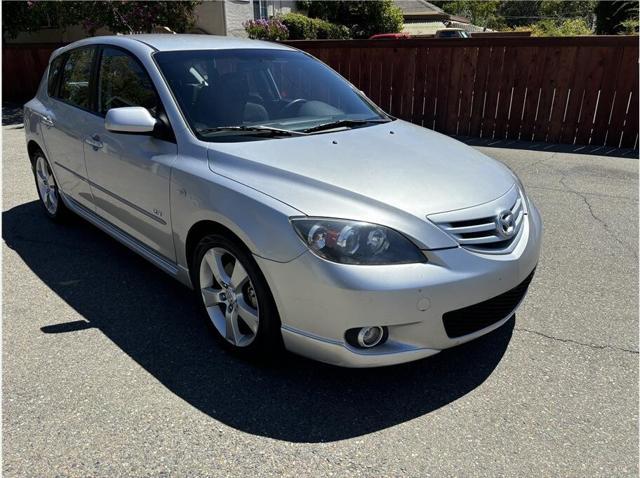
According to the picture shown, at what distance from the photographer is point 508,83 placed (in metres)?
8.85

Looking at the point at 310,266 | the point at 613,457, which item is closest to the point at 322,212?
the point at 310,266

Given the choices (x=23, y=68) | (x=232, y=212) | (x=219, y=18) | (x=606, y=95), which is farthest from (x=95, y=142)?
(x=219, y=18)

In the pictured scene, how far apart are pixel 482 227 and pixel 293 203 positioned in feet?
3.07

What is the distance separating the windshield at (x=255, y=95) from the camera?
10.3 ft

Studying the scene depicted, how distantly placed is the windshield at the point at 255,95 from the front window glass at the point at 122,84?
0.18m

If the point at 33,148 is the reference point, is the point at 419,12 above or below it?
above

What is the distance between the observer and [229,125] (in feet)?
10.3

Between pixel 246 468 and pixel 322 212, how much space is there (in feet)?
3.80

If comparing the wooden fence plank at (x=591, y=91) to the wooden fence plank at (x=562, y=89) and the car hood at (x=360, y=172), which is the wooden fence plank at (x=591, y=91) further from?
the car hood at (x=360, y=172)

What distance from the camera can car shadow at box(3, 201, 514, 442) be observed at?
2.50m

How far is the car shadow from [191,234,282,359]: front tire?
0.15m

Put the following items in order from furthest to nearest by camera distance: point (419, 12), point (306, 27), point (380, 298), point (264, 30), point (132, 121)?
point (419, 12) → point (306, 27) → point (264, 30) → point (132, 121) → point (380, 298)

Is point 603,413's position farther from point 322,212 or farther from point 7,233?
point 7,233

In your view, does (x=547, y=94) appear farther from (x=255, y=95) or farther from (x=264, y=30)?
(x=264, y=30)
